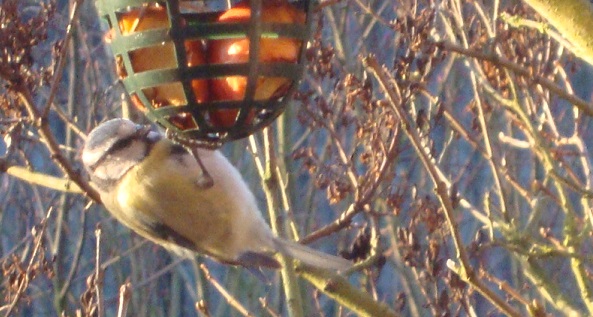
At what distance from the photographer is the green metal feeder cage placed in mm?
1733

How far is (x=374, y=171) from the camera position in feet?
8.40

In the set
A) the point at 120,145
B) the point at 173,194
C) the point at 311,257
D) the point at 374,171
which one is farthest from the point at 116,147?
the point at 374,171

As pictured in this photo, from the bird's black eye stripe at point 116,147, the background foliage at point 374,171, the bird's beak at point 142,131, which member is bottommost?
the background foliage at point 374,171

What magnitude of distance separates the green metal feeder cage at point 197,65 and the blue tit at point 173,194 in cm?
48

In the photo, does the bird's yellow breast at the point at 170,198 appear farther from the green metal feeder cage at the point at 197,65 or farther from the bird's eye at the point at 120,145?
the green metal feeder cage at the point at 197,65

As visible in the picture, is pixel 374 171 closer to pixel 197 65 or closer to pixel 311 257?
pixel 311 257

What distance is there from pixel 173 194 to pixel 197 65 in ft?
2.40

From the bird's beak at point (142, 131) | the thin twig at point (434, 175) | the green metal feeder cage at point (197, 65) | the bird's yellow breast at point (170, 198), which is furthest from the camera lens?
the bird's yellow breast at point (170, 198)

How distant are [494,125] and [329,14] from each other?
38.6 inches

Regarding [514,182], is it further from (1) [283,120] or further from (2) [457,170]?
(2) [457,170]

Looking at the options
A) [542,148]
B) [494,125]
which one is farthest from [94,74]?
[542,148]

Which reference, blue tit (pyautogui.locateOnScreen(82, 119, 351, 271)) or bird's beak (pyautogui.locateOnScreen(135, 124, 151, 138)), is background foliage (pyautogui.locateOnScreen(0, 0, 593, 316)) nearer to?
blue tit (pyautogui.locateOnScreen(82, 119, 351, 271))

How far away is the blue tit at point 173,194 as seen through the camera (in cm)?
236

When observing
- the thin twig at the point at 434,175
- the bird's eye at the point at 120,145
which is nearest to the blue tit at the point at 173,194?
the bird's eye at the point at 120,145
